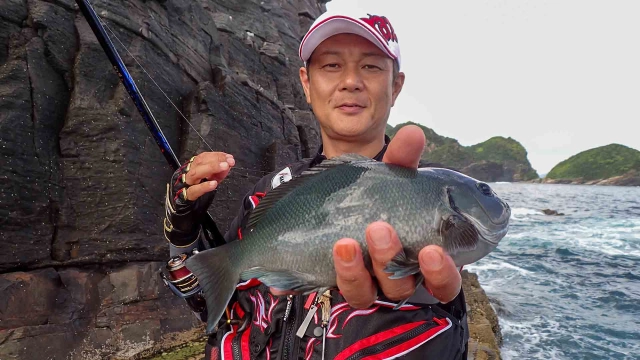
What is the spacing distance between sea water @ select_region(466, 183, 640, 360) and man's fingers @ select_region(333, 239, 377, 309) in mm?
8689

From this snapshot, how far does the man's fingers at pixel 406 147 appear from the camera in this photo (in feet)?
6.02

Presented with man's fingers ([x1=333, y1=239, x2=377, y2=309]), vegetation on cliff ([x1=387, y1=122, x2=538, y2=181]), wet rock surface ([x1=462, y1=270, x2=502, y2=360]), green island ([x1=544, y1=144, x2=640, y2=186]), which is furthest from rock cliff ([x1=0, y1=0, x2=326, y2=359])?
green island ([x1=544, y1=144, x2=640, y2=186])

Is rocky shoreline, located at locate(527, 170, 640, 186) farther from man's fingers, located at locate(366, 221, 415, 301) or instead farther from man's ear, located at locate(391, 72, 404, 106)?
man's fingers, located at locate(366, 221, 415, 301)

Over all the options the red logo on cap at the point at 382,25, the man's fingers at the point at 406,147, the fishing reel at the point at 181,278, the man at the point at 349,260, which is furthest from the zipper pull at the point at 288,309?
the red logo on cap at the point at 382,25

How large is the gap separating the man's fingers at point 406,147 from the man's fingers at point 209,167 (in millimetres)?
963

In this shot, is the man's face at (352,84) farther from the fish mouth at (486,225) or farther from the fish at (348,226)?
the fish mouth at (486,225)

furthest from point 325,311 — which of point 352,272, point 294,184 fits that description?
point 294,184

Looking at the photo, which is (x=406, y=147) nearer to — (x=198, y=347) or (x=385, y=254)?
(x=385, y=254)

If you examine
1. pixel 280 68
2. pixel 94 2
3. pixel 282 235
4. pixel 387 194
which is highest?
pixel 280 68

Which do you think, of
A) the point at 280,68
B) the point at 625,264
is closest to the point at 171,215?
the point at 280,68

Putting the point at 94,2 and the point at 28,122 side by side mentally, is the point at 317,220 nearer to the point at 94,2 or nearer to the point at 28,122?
the point at 28,122

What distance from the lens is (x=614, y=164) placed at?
381 ft

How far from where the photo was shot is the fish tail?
1852 mm

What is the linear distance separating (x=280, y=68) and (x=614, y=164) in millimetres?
138710
